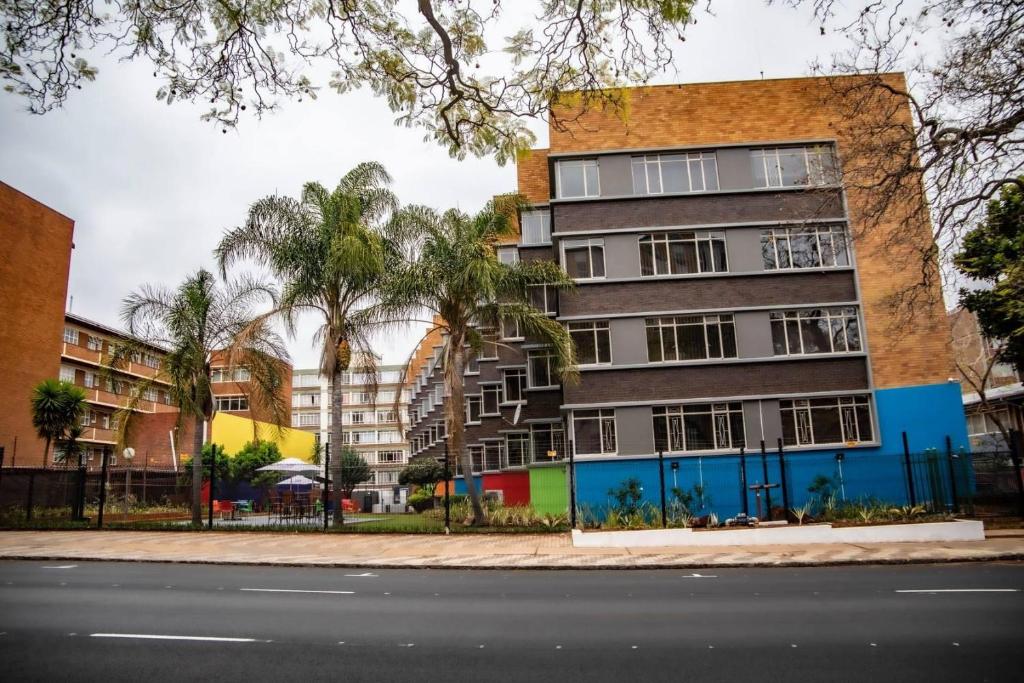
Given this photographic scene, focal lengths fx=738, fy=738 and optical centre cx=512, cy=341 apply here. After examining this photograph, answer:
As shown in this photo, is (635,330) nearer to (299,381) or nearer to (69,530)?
(69,530)

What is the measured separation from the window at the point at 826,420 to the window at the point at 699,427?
164cm

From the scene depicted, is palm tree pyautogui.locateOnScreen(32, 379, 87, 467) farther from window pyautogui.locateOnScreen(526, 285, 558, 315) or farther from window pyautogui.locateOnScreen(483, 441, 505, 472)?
window pyautogui.locateOnScreen(526, 285, 558, 315)

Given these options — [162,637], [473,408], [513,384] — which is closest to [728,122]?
[513,384]

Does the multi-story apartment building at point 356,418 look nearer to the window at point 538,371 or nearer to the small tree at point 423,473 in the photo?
the small tree at point 423,473

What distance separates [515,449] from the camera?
113 ft

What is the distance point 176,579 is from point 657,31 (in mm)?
11341

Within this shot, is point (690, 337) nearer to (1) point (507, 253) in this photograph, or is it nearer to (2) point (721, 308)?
(2) point (721, 308)

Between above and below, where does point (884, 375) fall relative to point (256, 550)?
above

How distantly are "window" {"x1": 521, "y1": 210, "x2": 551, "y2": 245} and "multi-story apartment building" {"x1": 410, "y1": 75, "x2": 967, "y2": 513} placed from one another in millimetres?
4781

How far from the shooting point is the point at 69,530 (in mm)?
22672

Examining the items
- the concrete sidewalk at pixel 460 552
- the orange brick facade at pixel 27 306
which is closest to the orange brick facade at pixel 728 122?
the concrete sidewalk at pixel 460 552

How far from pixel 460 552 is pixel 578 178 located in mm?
14548

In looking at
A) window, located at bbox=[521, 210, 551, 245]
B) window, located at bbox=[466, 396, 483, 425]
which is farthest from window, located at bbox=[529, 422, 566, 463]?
window, located at bbox=[466, 396, 483, 425]

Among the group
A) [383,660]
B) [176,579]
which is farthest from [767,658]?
[176,579]
